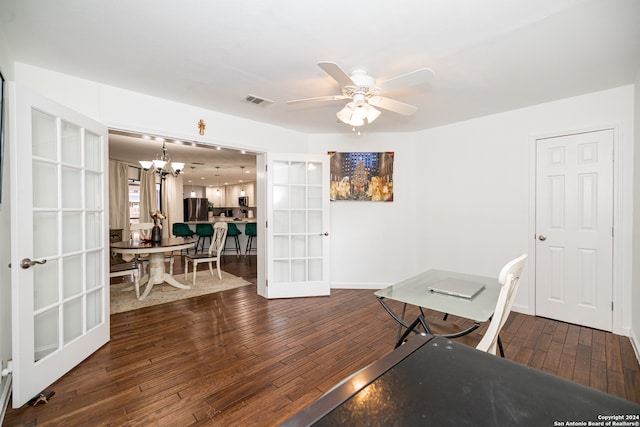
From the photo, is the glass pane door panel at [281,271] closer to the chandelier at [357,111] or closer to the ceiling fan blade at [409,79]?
the chandelier at [357,111]

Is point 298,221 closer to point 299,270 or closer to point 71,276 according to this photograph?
point 299,270

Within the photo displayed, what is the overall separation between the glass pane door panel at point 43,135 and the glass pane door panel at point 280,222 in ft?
7.70

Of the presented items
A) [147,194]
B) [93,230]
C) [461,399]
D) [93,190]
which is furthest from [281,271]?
[147,194]

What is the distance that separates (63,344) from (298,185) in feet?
9.39

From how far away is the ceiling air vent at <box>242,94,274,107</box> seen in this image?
9.53ft

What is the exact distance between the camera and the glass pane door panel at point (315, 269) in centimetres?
405

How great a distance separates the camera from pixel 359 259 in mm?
4320

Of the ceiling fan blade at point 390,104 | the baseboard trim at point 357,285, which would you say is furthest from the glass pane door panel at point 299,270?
the ceiling fan blade at point 390,104

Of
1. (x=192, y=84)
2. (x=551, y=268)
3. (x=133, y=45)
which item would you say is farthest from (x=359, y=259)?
(x=133, y=45)

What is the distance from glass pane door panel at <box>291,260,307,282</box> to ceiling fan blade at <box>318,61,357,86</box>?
268 cm

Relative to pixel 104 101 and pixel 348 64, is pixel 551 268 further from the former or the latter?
pixel 104 101

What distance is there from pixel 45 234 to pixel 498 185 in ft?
14.9

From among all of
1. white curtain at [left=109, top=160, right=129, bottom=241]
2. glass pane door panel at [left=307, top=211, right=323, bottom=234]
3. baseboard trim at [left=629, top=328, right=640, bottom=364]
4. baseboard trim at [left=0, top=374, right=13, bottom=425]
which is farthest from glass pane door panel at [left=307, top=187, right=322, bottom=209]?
white curtain at [left=109, top=160, right=129, bottom=241]

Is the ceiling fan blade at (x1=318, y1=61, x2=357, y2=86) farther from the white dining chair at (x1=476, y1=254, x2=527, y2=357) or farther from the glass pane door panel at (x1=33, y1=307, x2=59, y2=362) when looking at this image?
the glass pane door panel at (x1=33, y1=307, x2=59, y2=362)
